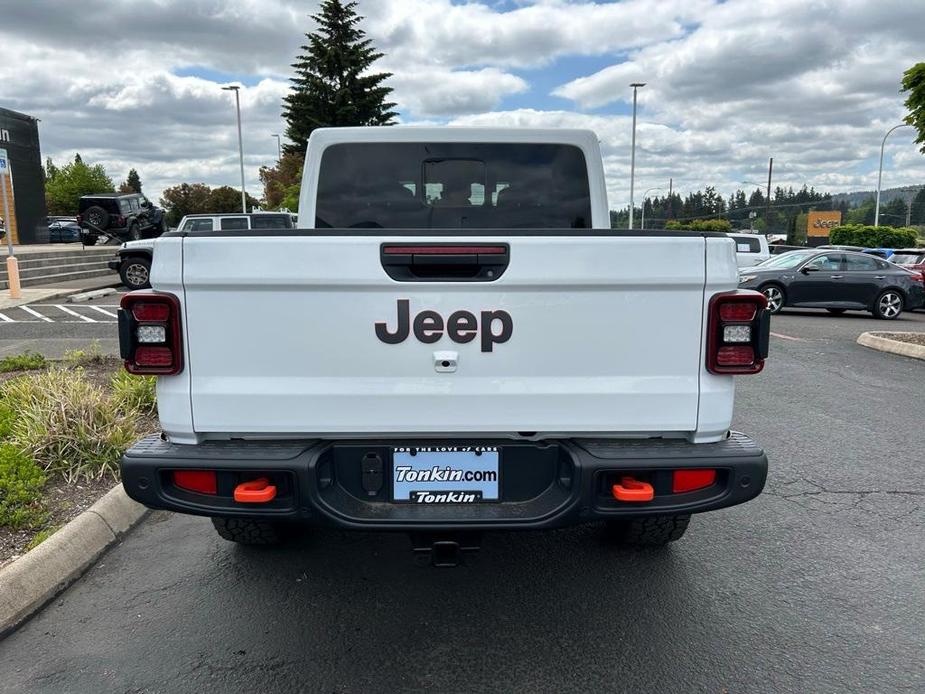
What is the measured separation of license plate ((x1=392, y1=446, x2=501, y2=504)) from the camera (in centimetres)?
258

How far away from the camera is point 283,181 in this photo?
56531 millimetres

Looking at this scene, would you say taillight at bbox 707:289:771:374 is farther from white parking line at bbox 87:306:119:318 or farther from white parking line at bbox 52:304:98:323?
white parking line at bbox 87:306:119:318

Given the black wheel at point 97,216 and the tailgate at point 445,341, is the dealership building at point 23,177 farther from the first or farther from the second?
the tailgate at point 445,341

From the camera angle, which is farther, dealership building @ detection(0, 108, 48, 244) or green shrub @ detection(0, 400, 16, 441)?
dealership building @ detection(0, 108, 48, 244)

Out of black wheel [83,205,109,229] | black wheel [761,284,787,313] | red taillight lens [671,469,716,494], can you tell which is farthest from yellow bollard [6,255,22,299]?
red taillight lens [671,469,716,494]

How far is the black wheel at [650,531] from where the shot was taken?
3.42 m

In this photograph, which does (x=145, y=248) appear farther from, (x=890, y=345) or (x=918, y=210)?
(x=918, y=210)

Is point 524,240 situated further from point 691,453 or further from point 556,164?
point 556,164

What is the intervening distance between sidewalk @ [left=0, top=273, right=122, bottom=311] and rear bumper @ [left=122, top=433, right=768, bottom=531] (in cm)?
1421

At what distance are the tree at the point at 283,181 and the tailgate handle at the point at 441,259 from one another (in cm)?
4007

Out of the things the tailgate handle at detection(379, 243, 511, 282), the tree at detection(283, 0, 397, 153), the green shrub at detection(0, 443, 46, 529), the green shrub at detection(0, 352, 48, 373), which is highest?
the tree at detection(283, 0, 397, 153)

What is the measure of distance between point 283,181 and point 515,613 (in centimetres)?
5738

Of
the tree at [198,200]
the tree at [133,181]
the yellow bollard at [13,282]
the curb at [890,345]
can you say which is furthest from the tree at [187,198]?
the curb at [890,345]

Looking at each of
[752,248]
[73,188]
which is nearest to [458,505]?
[752,248]
